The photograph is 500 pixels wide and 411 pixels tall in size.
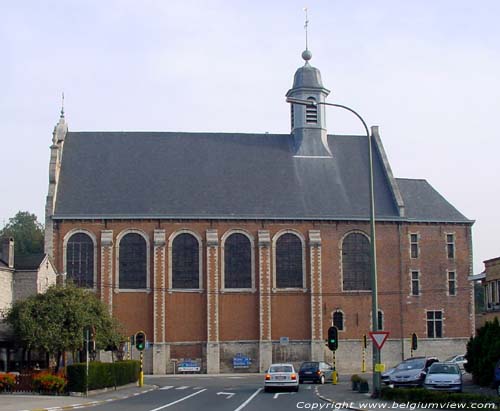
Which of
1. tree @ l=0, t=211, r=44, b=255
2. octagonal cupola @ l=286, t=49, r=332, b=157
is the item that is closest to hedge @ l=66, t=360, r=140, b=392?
octagonal cupola @ l=286, t=49, r=332, b=157

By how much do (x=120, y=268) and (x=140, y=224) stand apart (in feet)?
12.0

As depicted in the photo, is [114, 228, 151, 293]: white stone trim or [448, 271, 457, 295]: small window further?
[448, 271, 457, 295]: small window

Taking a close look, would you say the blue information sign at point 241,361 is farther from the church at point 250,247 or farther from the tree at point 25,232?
the tree at point 25,232

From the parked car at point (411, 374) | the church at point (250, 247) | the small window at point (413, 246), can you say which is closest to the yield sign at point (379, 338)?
the parked car at point (411, 374)

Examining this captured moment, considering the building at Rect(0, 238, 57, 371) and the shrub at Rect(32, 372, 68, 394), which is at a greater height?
the building at Rect(0, 238, 57, 371)

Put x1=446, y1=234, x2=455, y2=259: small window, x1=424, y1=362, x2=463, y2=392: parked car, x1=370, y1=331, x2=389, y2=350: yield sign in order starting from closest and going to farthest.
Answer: x1=370, y1=331, x2=389, y2=350: yield sign, x1=424, y1=362, x2=463, y2=392: parked car, x1=446, y1=234, x2=455, y2=259: small window

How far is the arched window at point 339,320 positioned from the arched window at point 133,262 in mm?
14828

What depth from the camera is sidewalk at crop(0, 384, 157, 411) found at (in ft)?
93.6

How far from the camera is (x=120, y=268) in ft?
211

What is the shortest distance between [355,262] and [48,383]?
35.6 metres

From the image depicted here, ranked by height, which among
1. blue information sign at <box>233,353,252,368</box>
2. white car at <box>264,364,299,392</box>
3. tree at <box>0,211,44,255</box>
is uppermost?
tree at <box>0,211,44,255</box>

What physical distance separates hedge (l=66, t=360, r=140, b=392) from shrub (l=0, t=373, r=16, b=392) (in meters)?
2.33

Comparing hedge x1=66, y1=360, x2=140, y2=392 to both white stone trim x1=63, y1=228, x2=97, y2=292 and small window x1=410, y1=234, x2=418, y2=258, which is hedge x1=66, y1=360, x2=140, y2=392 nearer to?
white stone trim x1=63, y1=228, x2=97, y2=292

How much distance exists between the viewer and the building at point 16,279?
51.7 m
